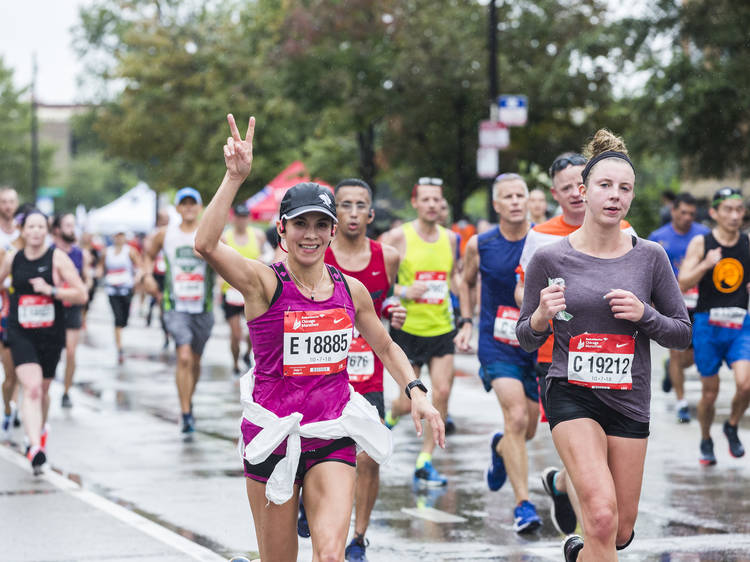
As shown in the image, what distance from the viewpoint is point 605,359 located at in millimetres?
5242

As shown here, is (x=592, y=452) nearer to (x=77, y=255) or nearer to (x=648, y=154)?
(x=77, y=255)

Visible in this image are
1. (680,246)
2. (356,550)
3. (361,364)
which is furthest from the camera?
(680,246)

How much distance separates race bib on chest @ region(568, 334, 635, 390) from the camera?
5238 millimetres

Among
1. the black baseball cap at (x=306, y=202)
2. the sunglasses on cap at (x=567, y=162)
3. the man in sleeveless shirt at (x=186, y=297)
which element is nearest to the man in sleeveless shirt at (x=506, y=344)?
the sunglasses on cap at (x=567, y=162)

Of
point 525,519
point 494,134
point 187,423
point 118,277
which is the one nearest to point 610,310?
point 525,519

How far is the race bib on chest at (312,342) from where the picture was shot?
16.3 ft

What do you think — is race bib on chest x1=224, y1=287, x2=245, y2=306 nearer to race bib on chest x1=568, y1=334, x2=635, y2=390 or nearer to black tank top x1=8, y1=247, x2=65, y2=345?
black tank top x1=8, y1=247, x2=65, y2=345

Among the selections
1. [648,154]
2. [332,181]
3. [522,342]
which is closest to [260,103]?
[332,181]

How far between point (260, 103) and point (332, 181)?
4.26 m

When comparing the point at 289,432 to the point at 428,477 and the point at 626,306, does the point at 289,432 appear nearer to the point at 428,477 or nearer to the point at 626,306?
the point at 626,306

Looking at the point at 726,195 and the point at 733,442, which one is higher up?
the point at 726,195

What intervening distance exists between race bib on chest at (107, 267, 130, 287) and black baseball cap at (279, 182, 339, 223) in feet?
48.7

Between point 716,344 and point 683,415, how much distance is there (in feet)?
7.43

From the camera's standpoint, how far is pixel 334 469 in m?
4.95
